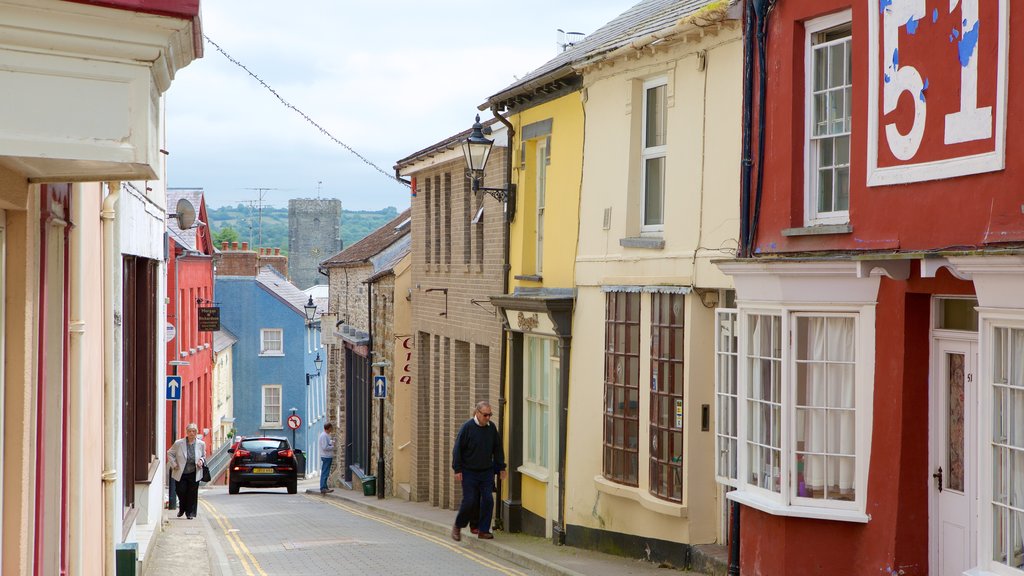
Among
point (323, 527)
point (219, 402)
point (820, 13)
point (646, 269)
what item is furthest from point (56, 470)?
point (219, 402)

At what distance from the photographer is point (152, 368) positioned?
598 inches

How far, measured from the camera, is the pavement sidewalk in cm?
1243

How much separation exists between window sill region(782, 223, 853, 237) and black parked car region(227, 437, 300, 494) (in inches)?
968

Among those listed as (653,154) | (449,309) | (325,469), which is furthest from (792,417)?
(325,469)

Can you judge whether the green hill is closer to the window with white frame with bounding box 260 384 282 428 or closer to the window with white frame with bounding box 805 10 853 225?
the window with white frame with bounding box 260 384 282 428

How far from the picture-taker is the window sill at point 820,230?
29.6ft

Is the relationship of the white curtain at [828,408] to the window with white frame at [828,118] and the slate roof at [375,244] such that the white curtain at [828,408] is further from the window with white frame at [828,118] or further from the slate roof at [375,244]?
the slate roof at [375,244]

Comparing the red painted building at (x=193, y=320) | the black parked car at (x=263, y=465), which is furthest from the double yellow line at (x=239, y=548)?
the red painted building at (x=193, y=320)

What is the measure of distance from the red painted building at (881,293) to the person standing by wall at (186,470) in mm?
11138

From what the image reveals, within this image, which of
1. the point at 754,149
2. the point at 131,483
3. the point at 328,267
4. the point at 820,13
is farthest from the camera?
the point at 328,267

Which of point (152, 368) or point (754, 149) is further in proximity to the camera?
point (152, 368)

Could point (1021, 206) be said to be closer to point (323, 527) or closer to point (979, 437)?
point (979, 437)

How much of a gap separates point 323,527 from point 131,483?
24.0ft

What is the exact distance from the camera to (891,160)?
855 cm
